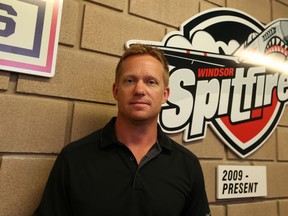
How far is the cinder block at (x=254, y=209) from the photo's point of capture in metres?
1.10

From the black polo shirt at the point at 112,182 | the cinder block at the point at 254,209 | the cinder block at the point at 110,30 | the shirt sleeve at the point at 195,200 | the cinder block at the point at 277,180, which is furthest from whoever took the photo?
the cinder block at the point at 277,180

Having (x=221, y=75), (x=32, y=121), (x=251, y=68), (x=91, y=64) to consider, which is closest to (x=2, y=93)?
(x=32, y=121)

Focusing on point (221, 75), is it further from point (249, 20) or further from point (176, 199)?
point (176, 199)

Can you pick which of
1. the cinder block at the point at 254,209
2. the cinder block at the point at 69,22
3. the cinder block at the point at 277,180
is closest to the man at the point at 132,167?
the cinder block at the point at 69,22

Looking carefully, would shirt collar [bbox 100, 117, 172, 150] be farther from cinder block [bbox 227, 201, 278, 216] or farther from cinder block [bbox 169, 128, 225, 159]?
cinder block [bbox 227, 201, 278, 216]

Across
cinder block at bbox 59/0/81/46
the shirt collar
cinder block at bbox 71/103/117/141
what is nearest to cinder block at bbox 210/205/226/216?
the shirt collar

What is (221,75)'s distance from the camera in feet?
3.80

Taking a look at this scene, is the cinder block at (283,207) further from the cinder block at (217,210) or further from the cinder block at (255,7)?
the cinder block at (255,7)

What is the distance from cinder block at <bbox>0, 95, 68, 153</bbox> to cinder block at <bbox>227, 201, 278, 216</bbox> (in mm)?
764

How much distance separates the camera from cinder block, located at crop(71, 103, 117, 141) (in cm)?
84

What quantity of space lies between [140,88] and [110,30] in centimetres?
32

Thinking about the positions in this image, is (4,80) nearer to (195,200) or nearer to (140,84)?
(140,84)

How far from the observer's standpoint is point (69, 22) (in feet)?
2.79

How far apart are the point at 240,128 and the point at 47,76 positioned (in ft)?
2.79
